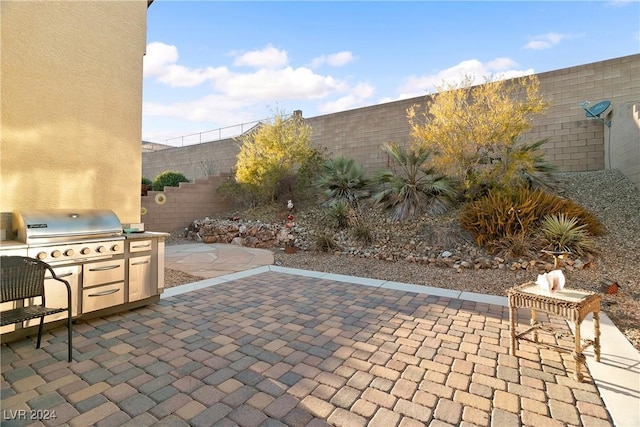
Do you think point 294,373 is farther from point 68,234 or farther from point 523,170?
point 523,170

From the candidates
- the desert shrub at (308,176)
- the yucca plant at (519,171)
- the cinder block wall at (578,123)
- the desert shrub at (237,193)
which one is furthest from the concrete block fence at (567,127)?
the desert shrub at (308,176)

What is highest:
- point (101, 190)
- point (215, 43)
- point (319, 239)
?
point (215, 43)

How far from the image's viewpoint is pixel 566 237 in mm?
5441

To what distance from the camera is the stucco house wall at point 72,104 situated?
317 centimetres

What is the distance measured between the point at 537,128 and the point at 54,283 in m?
11.3

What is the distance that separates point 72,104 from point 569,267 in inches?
303

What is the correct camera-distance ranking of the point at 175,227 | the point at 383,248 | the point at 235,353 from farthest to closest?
the point at 175,227 → the point at 383,248 → the point at 235,353

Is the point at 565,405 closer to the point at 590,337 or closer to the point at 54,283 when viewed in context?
the point at 590,337

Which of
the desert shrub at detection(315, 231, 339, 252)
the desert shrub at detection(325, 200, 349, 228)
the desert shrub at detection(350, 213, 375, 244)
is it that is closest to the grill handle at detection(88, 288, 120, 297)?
the desert shrub at detection(315, 231, 339, 252)

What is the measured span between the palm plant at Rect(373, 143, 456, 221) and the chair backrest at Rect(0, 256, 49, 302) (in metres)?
6.89

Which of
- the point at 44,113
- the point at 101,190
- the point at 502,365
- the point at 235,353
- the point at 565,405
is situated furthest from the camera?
the point at 101,190

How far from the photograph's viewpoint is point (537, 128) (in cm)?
893

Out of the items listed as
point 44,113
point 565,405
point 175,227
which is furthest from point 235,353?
point 175,227

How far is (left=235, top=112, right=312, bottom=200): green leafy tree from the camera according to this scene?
10445mm
